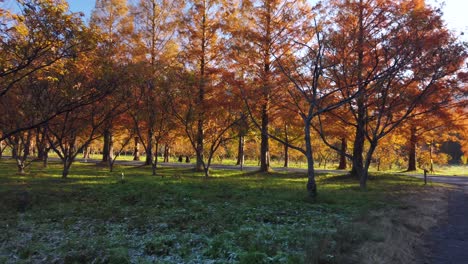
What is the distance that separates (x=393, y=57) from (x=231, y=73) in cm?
882

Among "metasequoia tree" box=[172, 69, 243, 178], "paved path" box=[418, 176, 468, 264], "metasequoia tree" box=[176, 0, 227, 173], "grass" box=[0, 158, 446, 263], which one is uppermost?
"metasequoia tree" box=[176, 0, 227, 173]

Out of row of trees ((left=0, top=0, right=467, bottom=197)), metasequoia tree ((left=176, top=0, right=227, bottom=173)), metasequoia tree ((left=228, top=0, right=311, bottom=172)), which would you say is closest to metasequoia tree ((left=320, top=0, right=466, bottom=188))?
row of trees ((left=0, top=0, right=467, bottom=197))

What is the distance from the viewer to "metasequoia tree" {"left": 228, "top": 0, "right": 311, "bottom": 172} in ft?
57.7

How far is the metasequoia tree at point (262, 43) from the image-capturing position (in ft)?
57.7

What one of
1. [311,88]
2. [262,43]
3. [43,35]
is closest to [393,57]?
[311,88]

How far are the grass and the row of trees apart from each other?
2.11 meters

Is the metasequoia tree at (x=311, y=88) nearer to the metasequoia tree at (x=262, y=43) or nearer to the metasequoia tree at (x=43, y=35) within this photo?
the metasequoia tree at (x=262, y=43)

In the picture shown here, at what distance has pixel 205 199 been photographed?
10844mm

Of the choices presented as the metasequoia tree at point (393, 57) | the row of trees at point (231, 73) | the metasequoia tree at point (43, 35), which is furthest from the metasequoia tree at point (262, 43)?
the metasequoia tree at point (43, 35)

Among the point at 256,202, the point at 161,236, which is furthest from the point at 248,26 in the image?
the point at 161,236

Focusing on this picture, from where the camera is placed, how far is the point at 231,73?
18.6 metres

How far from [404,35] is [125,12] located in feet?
73.0

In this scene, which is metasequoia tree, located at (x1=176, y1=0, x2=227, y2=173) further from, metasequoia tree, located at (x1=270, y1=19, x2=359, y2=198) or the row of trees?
metasequoia tree, located at (x1=270, y1=19, x2=359, y2=198)

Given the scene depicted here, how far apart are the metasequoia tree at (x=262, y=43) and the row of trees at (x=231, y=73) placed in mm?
86
